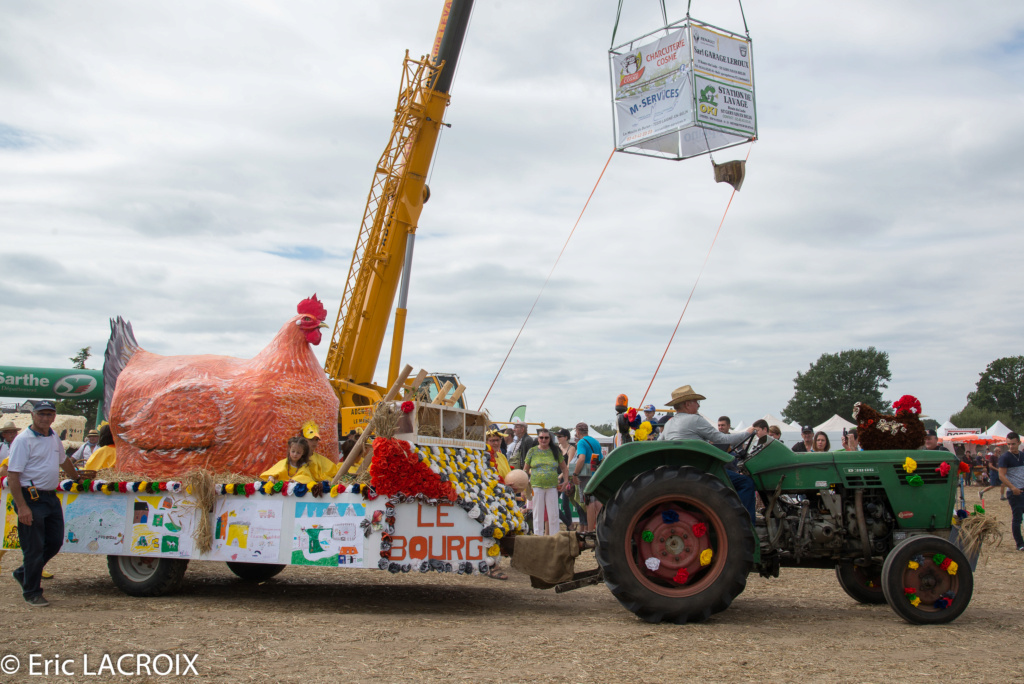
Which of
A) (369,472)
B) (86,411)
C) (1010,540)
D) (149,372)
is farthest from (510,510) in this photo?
(86,411)

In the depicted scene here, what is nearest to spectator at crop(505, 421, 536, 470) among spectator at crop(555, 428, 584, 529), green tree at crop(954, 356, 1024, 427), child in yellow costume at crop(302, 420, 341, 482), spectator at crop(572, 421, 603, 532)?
spectator at crop(555, 428, 584, 529)

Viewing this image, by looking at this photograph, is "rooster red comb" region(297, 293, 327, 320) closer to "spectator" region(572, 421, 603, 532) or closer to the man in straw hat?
the man in straw hat

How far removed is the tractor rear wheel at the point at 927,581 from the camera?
187 inches

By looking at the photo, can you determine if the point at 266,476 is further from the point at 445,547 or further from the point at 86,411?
the point at 86,411

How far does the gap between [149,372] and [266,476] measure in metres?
1.56

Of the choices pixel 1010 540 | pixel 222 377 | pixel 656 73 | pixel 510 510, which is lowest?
pixel 1010 540

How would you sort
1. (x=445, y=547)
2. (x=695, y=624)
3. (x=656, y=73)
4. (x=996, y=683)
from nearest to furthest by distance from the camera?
(x=996, y=683)
(x=695, y=624)
(x=445, y=547)
(x=656, y=73)

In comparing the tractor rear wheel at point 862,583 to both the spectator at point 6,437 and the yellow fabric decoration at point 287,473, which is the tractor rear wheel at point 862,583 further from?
the spectator at point 6,437

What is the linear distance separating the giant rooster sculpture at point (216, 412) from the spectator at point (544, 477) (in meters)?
3.15

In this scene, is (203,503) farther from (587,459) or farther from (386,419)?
(587,459)

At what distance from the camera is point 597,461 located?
32.9 feet

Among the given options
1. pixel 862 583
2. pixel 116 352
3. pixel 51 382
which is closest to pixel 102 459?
pixel 116 352

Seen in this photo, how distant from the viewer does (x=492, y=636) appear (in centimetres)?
435

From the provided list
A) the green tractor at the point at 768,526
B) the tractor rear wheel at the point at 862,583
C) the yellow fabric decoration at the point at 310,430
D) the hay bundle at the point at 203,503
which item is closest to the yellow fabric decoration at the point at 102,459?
the hay bundle at the point at 203,503
